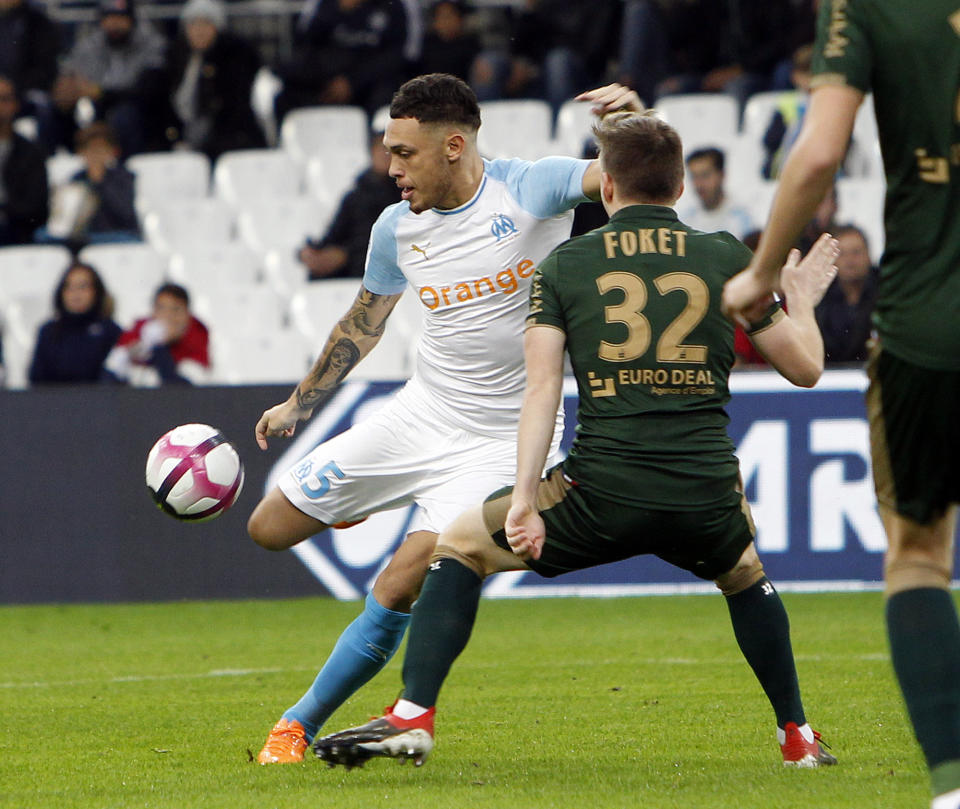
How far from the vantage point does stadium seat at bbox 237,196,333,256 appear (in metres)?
13.6

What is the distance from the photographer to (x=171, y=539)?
9.68 meters

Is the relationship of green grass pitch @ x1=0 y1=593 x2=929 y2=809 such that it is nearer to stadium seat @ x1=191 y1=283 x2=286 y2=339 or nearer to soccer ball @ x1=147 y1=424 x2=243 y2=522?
soccer ball @ x1=147 y1=424 x2=243 y2=522

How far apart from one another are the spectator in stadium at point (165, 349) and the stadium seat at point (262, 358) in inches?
15.2

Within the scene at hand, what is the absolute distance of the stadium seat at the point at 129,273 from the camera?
41.9 ft

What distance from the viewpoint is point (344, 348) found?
5492 millimetres

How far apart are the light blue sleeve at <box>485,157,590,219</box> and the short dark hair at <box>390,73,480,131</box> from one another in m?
0.26

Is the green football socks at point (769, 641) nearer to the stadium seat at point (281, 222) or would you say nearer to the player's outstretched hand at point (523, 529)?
the player's outstretched hand at point (523, 529)

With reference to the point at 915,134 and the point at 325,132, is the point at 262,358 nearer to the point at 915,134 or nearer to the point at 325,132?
the point at 325,132

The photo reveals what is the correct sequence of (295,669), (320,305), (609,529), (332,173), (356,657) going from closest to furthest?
(609,529), (356,657), (295,669), (320,305), (332,173)

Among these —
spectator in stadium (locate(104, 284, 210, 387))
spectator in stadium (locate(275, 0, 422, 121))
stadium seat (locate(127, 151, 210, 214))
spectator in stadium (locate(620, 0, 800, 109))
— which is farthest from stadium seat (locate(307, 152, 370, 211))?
spectator in stadium (locate(104, 284, 210, 387))

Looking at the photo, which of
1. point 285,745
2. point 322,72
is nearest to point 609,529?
point 285,745

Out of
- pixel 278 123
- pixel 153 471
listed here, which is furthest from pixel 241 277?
pixel 153 471

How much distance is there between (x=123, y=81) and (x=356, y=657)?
1080cm

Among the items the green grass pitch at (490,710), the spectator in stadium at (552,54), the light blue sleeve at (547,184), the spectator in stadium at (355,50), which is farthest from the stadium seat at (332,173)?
the light blue sleeve at (547,184)
